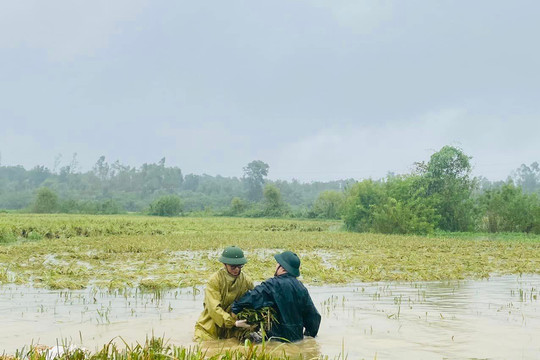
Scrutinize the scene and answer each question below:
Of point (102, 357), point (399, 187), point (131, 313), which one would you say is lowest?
point (131, 313)

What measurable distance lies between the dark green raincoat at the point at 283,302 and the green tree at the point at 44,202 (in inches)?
2111

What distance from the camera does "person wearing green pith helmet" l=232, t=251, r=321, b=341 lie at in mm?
5453

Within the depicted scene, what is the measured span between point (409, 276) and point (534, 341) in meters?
5.63

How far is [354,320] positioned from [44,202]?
52.8 metres

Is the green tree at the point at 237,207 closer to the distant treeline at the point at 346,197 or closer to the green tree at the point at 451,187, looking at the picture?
the distant treeline at the point at 346,197

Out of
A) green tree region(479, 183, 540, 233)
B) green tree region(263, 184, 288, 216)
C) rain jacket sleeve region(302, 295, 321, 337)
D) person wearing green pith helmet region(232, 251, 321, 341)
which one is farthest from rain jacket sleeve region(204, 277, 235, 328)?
green tree region(263, 184, 288, 216)

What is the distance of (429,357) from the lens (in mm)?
5574

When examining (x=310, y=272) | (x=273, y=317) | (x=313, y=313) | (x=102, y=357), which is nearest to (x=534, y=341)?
(x=313, y=313)

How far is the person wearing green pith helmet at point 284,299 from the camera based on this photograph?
17.9 feet

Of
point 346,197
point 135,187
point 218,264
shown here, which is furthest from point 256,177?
point 218,264

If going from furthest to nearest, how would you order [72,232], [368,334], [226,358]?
[72,232] → [368,334] → [226,358]

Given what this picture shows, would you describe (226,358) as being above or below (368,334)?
above

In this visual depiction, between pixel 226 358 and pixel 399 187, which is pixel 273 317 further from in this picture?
pixel 399 187

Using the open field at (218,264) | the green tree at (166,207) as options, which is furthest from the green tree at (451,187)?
the green tree at (166,207)
